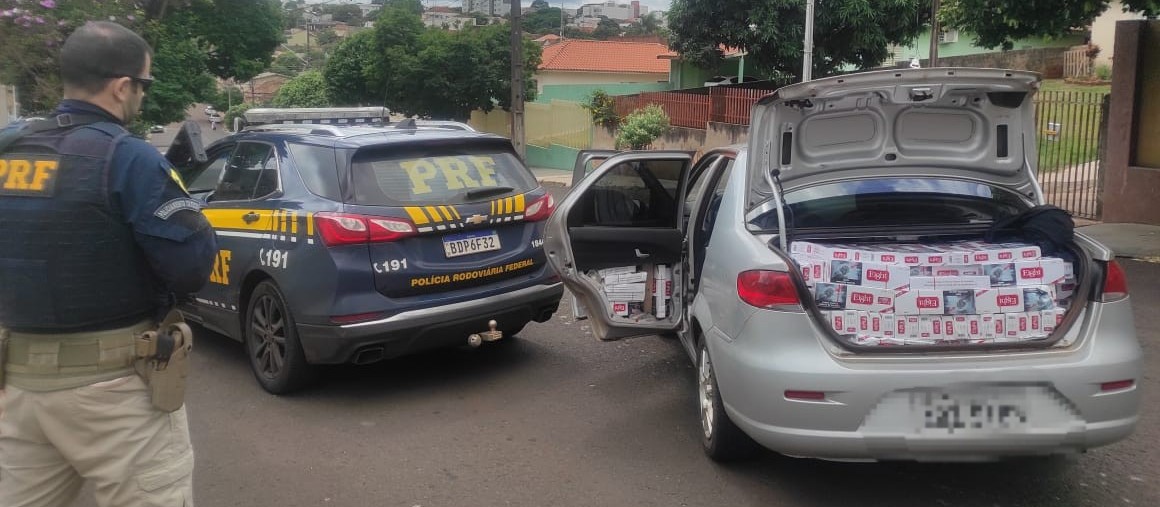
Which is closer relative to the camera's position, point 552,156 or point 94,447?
point 94,447

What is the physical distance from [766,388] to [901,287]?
719 mm

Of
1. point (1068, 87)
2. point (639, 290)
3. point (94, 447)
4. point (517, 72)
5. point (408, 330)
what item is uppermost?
point (517, 72)

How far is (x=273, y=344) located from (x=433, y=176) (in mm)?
1365

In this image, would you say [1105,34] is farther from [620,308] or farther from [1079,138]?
[620,308]

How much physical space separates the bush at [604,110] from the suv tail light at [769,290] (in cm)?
2265

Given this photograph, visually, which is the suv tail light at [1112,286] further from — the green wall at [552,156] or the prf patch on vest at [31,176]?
the green wall at [552,156]

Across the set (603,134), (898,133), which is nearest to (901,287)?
(898,133)

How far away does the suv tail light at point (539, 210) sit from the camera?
227 inches

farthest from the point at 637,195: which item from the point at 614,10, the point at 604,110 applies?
the point at 614,10

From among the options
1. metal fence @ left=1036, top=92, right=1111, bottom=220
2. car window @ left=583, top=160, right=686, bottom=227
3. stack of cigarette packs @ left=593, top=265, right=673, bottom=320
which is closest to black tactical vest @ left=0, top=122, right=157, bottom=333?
stack of cigarette packs @ left=593, top=265, right=673, bottom=320

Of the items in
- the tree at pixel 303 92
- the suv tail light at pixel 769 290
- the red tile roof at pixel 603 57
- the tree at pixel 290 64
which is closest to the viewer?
the suv tail light at pixel 769 290

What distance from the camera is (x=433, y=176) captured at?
546 centimetres

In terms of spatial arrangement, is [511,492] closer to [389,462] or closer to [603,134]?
[389,462]

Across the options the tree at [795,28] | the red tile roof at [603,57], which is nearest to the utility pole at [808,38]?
the tree at [795,28]
